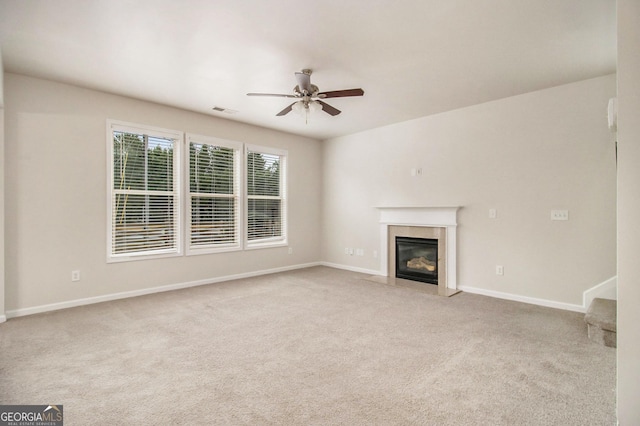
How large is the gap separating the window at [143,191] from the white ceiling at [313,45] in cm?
64

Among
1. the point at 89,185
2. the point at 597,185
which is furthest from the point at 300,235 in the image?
the point at 597,185

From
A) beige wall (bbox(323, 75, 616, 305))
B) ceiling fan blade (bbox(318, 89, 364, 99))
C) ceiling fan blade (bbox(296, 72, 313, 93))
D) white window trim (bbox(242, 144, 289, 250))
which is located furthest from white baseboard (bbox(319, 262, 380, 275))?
ceiling fan blade (bbox(296, 72, 313, 93))

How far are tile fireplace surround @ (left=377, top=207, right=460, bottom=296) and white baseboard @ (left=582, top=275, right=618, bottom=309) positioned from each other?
1471mm

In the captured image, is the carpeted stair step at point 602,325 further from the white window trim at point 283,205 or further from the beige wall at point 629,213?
the white window trim at point 283,205

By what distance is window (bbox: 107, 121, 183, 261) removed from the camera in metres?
4.20

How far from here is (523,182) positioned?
4.11 m

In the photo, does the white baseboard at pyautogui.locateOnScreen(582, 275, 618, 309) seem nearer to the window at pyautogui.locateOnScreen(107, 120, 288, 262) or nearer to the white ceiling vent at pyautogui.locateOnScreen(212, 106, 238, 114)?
the window at pyautogui.locateOnScreen(107, 120, 288, 262)

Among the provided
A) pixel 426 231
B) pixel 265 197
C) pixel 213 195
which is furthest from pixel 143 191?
pixel 426 231

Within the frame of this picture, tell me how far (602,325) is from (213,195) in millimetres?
5045

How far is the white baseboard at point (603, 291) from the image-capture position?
11.2ft

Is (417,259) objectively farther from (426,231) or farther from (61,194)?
(61,194)

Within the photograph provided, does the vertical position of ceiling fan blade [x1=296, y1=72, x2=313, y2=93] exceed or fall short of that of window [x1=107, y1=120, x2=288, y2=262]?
it exceeds it

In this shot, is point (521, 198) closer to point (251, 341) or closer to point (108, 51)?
point (251, 341)

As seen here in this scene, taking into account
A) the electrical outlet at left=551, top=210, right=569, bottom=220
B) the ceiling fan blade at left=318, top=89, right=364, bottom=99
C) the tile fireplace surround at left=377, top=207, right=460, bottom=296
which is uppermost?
the ceiling fan blade at left=318, top=89, right=364, bottom=99
